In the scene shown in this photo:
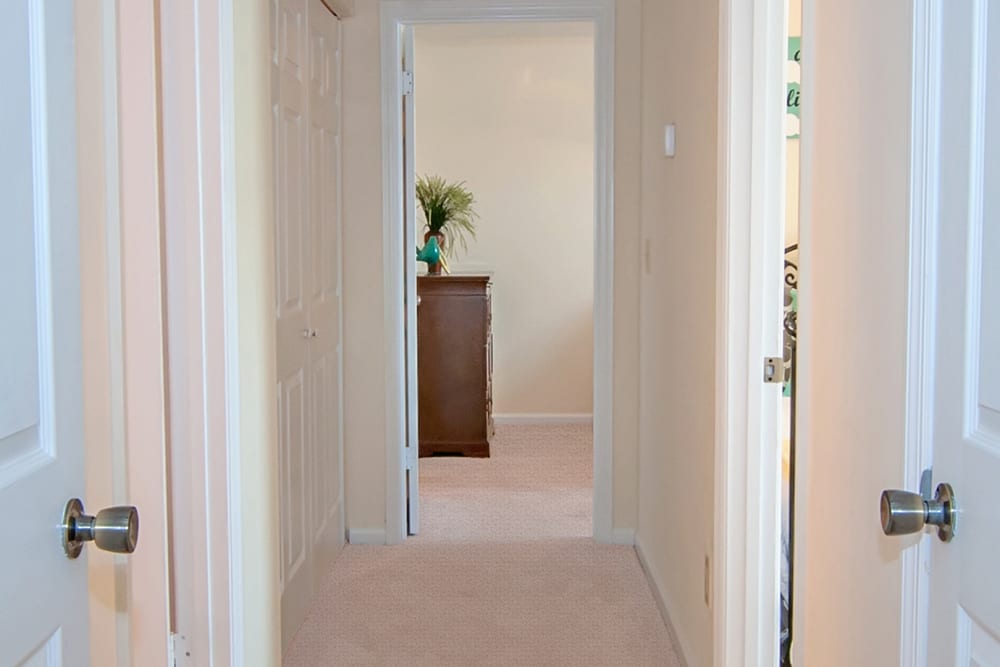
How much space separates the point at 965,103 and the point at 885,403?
474 mm

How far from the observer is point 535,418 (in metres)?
6.91

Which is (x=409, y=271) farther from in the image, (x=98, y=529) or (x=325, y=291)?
(x=98, y=529)

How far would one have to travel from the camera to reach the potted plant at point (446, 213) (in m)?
5.94

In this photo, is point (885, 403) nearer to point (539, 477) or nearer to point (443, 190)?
point (539, 477)

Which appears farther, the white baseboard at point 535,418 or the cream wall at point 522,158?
the white baseboard at point 535,418

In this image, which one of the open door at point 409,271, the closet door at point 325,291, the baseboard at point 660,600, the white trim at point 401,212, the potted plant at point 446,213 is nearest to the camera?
the baseboard at point 660,600

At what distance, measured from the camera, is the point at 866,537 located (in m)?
1.56

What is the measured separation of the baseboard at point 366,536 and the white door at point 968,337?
3330mm

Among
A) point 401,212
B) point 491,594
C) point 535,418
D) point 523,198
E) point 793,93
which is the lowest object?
point 491,594

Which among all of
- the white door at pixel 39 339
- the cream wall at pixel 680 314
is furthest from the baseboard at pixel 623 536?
the white door at pixel 39 339

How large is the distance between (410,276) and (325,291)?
56 cm

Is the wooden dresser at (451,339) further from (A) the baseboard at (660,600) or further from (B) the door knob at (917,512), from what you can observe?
(B) the door knob at (917,512)

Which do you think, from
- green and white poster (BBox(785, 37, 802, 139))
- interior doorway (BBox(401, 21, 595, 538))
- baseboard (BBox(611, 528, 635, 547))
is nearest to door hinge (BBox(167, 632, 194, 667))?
baseboard (BBox(611, 528, 635, 547))

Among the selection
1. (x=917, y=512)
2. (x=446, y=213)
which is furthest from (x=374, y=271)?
(x=917, y=512)
